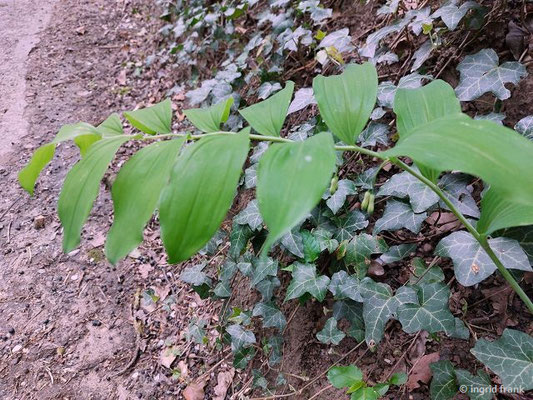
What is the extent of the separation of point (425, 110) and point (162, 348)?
1747 millimetres

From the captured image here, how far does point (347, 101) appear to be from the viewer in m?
0.76

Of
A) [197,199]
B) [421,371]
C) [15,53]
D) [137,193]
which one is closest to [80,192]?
[137,193]

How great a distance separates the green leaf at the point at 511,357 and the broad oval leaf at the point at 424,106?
1.81ft

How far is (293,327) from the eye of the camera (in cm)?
159

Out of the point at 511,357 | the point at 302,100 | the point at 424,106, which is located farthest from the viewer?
the point at 302,100

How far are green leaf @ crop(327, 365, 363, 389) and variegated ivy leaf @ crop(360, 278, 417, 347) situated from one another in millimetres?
103

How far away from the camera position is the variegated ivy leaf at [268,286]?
62.1 inches

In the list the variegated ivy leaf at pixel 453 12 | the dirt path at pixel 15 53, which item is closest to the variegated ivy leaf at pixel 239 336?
the variegated ivy leaf at pixel 453 12

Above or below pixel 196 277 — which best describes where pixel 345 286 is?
above

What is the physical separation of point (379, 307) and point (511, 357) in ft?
1.23

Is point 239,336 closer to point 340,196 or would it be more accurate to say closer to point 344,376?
point 344,376

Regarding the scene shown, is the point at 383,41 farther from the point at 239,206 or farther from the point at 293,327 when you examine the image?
the point at 293,327

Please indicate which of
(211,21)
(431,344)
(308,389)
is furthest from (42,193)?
(431,344)

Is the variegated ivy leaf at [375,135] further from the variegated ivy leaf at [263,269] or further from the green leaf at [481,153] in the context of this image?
the green leaf at [481,153]
